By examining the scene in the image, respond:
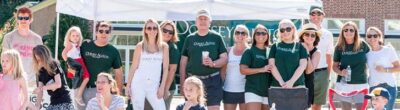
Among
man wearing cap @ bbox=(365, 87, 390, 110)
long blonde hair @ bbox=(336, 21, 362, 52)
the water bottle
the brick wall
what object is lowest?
man wearing cap @ bbox=(365, 87, 390, 110)

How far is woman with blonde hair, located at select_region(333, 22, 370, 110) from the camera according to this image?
938 centimetres

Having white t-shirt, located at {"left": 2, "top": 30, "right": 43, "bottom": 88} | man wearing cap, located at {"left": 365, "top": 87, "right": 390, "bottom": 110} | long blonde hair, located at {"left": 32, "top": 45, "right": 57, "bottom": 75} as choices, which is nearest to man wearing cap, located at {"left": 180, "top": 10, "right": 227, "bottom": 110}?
long blonde hair, located at {"left": 32, "top": 45, "right": 57, "bottom": 75}

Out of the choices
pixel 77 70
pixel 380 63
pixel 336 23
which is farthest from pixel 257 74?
pixel 336 23

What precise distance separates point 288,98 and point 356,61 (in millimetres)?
1231

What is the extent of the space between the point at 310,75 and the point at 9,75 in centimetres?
378

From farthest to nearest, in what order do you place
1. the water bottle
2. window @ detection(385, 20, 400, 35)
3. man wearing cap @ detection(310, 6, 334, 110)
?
window @ detection(385, 20, 400, 35) < man wearing cap @ detection(310, 6, 334, 110) < the water bottle

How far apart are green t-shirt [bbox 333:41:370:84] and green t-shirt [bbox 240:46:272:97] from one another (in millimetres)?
1077

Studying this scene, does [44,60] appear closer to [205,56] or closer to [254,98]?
[205,56]

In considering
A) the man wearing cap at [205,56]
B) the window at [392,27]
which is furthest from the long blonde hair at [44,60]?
the window at [392,27]

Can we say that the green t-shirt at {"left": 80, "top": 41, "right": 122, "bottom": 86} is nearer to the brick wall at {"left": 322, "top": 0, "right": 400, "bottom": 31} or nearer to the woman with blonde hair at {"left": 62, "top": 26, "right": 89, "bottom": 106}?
the woman with blonde hair at {"left": 62, "top": 26, "right": 89, "bottom": 106}

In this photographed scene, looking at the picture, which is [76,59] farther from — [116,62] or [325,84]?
[325,84]

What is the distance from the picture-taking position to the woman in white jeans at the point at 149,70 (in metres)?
8.80

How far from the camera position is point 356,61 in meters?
9.39

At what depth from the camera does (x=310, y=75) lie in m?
9.26
